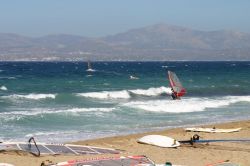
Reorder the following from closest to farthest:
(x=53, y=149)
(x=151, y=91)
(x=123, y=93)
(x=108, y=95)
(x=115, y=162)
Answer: (x=115, y=162)
(x=53, y=149)
(x=108, y=95)
(x=123, y=93)
(x=151, y=91)

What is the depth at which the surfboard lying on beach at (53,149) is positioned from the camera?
15344mm

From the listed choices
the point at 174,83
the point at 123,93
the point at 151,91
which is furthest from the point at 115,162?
the point at 151,91

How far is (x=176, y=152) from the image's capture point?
16188mm

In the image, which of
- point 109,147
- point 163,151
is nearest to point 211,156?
point 163,151

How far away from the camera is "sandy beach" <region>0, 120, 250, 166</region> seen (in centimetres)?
1469

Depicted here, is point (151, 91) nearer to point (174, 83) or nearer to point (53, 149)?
point (174, 83)

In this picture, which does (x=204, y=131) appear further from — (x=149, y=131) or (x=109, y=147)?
(x=109, y=147)

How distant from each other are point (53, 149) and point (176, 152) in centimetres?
368

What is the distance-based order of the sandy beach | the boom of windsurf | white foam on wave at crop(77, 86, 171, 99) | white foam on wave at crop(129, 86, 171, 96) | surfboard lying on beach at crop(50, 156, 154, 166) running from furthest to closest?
1. white foam on wave at crop(129, 86, 171, 96)
2. white foam on wave at crop(77, 86, 171, 99)
3. the boom of windsurf
4. the sandy beach
5. surfboard lying on beach at crop(50, 156, 154, 166)

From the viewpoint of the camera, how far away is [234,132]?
2066cm

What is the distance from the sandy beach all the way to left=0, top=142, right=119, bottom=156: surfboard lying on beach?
255mm

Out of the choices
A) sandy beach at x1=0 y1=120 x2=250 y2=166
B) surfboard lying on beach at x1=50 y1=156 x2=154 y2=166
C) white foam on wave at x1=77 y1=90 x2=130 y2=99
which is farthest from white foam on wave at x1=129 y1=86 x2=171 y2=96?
surfboard lying on beach at x1=50 y1=156 x2=154 y2=166

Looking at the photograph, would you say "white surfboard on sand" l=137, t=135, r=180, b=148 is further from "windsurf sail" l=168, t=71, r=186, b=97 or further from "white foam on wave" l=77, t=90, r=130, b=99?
"white foam on wave" l=77, t=90, r=130, b=99

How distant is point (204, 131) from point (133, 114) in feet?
24.1
